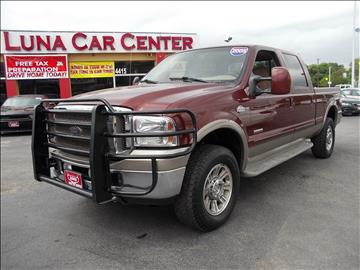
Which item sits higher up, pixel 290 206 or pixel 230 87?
pixel 230 87

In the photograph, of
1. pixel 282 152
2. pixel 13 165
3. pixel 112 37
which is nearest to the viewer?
pixel 282 152

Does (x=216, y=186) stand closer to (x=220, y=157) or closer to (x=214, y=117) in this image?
(x=220, y=157)

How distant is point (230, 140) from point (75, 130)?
5.51ft

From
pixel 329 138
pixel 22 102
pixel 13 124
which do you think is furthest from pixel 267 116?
pixel 22 102

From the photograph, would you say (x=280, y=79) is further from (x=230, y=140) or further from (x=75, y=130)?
(x=75, y=130)

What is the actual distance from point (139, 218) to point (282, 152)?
92.5 inches

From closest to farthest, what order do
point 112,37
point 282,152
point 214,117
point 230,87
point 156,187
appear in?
point 156,187
point 214,117
point 230,87
point 282,152
point 112,37

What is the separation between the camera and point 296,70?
221 inches

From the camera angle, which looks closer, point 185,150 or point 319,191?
point 185,150

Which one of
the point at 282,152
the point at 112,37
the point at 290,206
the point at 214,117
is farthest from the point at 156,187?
the point at 112,37

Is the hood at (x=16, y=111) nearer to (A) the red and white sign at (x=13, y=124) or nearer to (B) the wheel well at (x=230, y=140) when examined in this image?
(A) the red and white sign at (x=13, y=124)

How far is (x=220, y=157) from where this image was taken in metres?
3.48

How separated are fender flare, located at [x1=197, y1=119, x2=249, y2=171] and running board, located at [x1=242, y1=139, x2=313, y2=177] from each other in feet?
0.60

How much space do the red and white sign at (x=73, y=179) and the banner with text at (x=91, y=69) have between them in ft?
55.6
